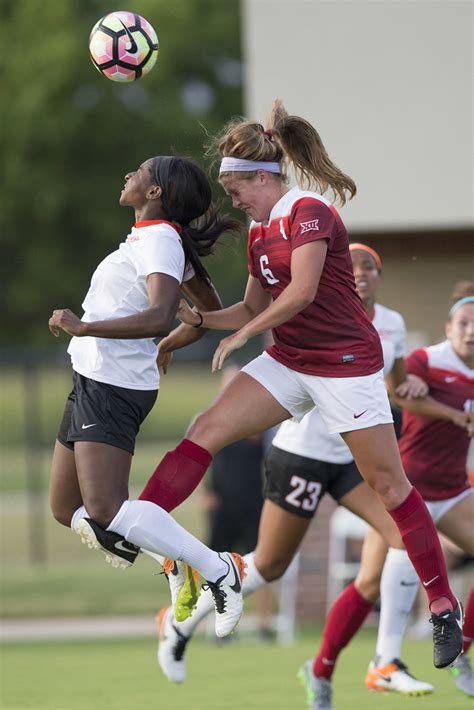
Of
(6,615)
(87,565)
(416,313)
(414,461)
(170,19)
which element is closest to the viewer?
(414,461)

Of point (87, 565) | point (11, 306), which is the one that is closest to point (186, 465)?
point (87, 565)

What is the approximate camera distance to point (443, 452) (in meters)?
6.73

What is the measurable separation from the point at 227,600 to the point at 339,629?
4.53 feet

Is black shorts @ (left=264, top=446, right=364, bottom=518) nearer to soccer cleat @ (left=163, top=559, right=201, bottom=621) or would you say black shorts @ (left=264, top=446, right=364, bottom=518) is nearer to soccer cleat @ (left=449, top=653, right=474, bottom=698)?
soccer cleat @ (left=163, top=559, right=201, bottom=621)

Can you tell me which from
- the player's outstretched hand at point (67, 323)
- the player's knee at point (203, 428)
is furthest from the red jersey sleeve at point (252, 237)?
the player's outstretched hand at point (67, 323)

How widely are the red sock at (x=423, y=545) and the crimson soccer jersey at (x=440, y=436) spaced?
3.36 ft

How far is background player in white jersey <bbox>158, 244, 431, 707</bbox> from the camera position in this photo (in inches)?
258

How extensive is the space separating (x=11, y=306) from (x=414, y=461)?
1300 inches

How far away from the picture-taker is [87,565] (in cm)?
1495

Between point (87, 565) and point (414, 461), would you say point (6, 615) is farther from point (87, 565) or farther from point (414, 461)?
point (414, 461)

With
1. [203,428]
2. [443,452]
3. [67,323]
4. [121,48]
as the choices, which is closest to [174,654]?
[203,428]

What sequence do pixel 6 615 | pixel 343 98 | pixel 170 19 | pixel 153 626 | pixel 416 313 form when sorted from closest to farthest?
pixel 343 98 → pixel 416 313 → pixel 153 626 → pixel 6 615 → pixel 170 19

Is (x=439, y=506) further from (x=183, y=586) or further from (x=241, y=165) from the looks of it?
(x=241, y=165)

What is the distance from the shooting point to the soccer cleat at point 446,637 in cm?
541
